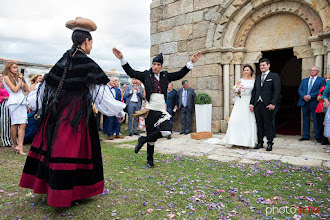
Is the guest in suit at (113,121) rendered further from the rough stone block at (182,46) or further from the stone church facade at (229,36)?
the rough stone block at (182,46)

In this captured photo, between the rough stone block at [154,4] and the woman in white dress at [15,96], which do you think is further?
the rough stone block at [154,4]

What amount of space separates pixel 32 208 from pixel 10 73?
332 cm

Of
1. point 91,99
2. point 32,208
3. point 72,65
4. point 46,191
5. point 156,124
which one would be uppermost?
point 72,65

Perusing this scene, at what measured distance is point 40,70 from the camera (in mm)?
17344

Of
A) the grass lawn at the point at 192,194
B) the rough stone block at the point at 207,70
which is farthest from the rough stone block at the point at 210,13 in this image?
the grass lawn at the point at 192,194

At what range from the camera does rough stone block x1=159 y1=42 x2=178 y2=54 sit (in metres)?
8.62

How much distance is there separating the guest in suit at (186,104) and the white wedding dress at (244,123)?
8.13ft

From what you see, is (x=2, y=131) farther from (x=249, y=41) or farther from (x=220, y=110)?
(x=249, y=41)

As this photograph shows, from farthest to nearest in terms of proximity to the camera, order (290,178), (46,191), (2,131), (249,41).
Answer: (249,41)
(2,131)
(290,178)
(46,191)

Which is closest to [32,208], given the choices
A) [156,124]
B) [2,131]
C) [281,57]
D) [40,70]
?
[156,124]

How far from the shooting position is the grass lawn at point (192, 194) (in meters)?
2.38

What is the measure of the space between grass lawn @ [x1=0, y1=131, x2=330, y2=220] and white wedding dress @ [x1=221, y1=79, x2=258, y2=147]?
1.31 meters

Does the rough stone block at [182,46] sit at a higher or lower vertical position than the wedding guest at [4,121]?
higher

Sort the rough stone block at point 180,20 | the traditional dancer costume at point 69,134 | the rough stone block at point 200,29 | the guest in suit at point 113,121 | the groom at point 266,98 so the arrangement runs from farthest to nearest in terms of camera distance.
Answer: the rough stone block at point 180,20, the rough stone block at point 200,29, the guest in suit at point 113,121, the groom at point 266,98, the traditional dancer costume at point 69,134
